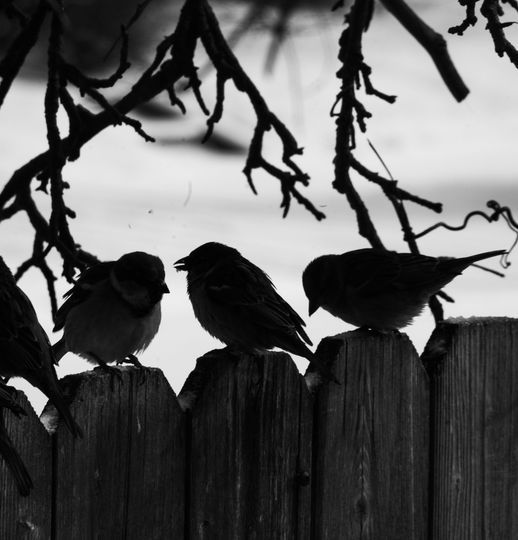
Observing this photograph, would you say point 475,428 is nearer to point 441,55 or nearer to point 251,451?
point 251,451

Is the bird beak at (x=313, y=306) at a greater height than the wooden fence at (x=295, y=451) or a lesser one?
greater

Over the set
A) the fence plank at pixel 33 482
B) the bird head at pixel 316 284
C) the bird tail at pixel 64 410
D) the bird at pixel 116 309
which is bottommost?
the fence plank at pixel 33 482

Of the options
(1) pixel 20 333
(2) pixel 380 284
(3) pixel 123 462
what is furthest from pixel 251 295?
(3) pixel 123 462

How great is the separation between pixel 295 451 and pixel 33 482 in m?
0.67

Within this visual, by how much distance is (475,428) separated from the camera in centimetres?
306

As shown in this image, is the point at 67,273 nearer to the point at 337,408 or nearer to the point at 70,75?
the point at 70,75

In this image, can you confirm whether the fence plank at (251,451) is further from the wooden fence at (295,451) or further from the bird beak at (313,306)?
the bird beak at (313,306)

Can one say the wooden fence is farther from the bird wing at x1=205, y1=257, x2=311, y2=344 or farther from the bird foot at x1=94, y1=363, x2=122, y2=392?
the bird wing at x1=205, y1=257, x2=311, y2=344

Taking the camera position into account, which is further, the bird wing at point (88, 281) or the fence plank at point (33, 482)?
the bird wing at point (88, 281)

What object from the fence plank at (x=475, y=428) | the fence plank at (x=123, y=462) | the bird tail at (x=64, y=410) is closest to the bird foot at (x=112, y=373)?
the fence plank at (x=123, y=462)

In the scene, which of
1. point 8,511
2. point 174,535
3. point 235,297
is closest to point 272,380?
point 174,535

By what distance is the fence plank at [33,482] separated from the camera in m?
2.31

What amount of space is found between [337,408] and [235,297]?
1.12 meters

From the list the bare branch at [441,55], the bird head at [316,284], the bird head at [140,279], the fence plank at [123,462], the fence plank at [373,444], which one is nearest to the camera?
the fence plank at [123,462]
